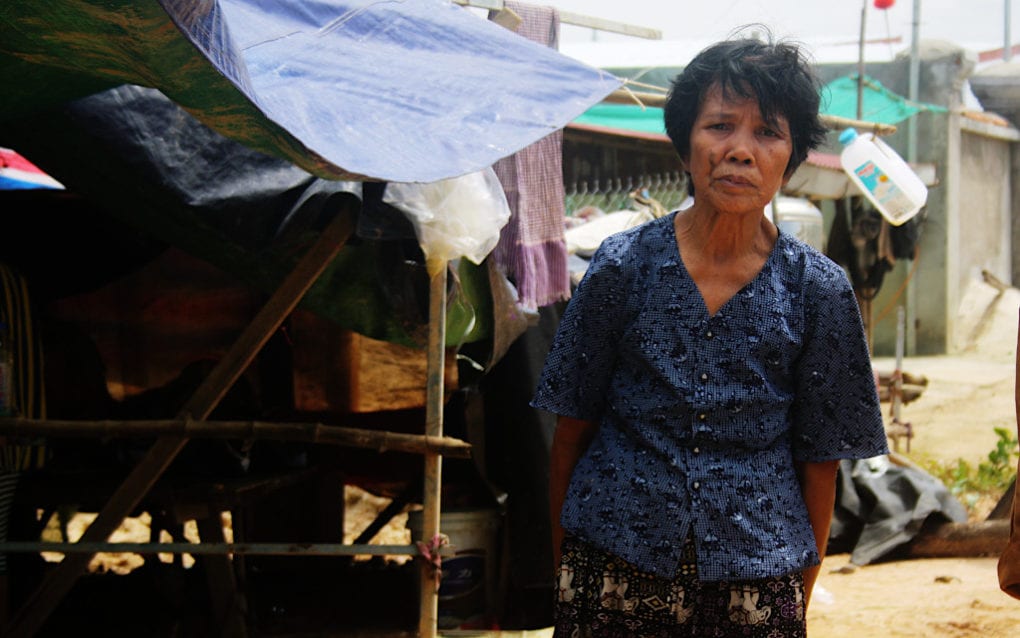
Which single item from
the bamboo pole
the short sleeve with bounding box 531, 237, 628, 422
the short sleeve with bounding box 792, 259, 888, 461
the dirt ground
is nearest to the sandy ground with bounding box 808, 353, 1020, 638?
the dirt ground

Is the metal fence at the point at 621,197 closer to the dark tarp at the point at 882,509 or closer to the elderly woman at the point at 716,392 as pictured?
the dark tarp at the point at 882,509

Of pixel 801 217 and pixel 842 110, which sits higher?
pixel 842 110

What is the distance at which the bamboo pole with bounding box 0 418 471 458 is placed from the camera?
120 inches

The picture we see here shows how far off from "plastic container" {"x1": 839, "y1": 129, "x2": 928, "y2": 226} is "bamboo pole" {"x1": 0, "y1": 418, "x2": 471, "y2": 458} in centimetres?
351

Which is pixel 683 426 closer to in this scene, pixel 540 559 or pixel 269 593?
pixel 540 559

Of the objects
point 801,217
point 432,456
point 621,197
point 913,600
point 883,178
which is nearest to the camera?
point 432,456

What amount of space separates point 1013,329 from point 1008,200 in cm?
247

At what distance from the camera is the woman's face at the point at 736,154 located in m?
1.85

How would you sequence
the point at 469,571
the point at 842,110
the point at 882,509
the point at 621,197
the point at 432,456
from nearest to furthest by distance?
the point at 432,456
the point at 469,571
the point at 882,509
the point at 621,197
the point at 842,110

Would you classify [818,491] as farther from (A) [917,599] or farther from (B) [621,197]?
(B) [621,197]

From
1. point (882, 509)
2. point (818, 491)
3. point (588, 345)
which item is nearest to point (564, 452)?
point (588, 345)

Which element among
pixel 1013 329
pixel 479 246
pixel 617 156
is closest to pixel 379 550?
pixel 479 246

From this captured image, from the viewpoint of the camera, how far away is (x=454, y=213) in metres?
2.99

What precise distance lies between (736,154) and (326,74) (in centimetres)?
125
